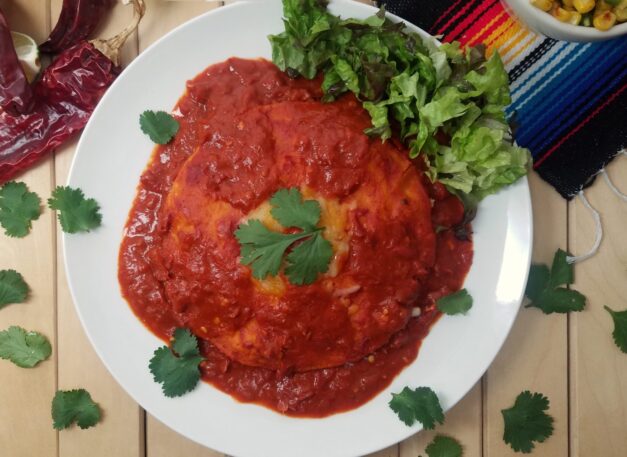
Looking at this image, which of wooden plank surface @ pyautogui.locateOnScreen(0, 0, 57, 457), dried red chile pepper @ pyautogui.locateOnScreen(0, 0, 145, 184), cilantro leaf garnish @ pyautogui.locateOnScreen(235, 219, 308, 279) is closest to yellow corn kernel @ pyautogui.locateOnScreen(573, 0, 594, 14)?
cilantro leaf garnish @ pyautogui.locateOnScreen(235, 219, 308, 279)

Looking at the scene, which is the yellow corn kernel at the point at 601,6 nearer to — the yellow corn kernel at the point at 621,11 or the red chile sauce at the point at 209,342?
the yellow corn kernel at the point at 621,11

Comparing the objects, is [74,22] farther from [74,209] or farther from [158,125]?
[74,209]

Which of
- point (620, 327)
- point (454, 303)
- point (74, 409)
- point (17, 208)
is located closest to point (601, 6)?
point (454, 303)

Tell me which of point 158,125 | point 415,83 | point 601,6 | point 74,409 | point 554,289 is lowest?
point 74,409

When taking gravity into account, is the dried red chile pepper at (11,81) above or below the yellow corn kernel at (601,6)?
below

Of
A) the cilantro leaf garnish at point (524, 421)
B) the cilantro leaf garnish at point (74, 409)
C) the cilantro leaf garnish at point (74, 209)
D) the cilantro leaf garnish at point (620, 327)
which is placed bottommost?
the cilantro leaf garnish at point (74, 409)

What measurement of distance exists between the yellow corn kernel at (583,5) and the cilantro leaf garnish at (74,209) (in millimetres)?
Answer: 2502

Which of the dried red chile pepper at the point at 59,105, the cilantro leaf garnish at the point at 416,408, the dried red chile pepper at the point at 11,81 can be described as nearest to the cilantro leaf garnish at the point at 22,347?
the dried red chile pepper at the point at 59,105

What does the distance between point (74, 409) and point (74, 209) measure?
1.10 metres

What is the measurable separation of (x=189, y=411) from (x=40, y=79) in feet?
6.13

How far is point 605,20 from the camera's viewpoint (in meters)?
3.03

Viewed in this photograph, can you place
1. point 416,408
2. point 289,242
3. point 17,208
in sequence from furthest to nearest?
point 17,208
point 416,408
point 289,242

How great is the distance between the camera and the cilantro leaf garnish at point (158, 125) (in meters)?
3.06

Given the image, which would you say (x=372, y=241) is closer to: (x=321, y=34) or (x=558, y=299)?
(x=321, y=34)
